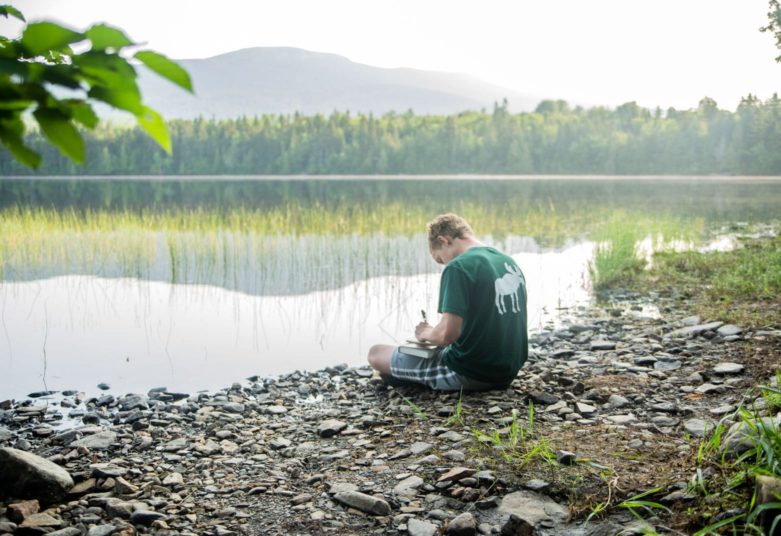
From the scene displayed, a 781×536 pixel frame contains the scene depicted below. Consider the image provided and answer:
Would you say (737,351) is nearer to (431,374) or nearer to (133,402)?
(431,374)

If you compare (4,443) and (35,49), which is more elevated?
(35,49)

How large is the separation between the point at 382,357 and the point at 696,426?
2.99 m

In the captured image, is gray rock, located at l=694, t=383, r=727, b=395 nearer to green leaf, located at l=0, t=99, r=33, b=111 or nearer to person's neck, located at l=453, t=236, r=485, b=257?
person's neck, located at l=453, t=236, r=485, b=257

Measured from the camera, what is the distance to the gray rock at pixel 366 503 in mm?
4309

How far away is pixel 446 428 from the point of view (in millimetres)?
5727

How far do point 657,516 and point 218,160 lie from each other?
111966mm

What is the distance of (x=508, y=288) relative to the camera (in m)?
6.20

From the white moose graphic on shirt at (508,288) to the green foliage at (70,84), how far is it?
15.8 ft

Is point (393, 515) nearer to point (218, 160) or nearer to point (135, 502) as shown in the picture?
point (135, 502)

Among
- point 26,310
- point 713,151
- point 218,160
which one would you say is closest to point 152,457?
point 26,310

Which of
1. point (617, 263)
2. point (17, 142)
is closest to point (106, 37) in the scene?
point (17, 142)

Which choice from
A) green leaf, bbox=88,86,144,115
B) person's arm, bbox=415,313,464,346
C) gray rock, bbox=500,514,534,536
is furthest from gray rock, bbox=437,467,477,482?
green leaf, bbox=88,86,144,115

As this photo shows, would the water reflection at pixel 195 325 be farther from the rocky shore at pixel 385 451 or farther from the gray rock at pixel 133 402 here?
the rocky shore at pixel 385 451

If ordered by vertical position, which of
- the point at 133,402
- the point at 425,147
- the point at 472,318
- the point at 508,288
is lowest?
the point at 133,402
